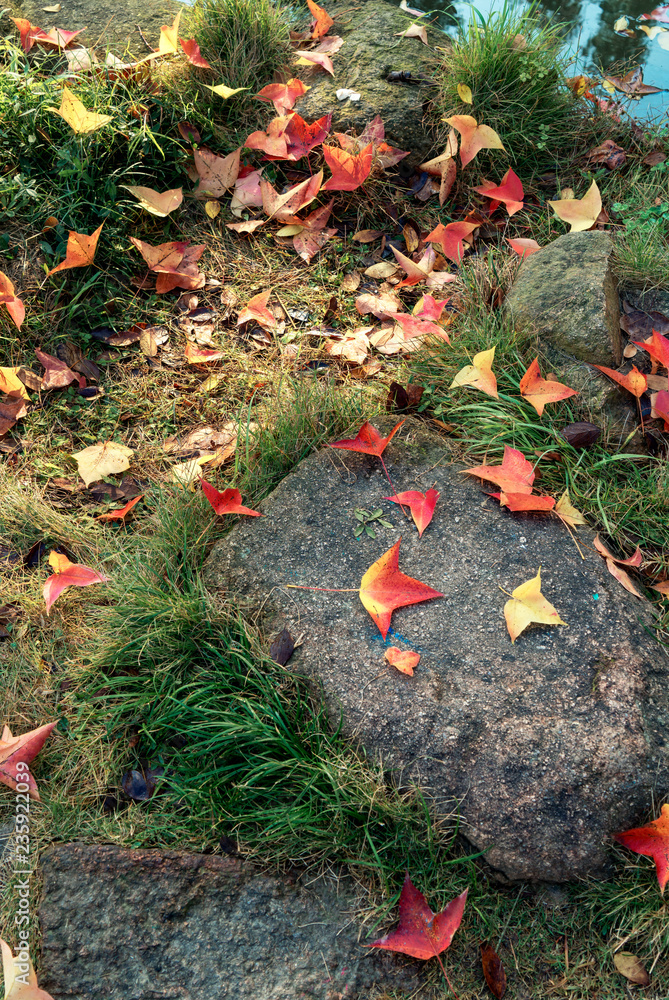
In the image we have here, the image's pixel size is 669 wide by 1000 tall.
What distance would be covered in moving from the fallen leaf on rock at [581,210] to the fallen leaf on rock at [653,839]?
2.15 m

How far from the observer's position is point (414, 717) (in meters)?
1.76

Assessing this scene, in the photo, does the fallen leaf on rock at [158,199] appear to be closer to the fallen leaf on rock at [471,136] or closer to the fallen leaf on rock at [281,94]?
the fallen leaf on rock at [281,94]

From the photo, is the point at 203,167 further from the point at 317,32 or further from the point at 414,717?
the point at 414,717

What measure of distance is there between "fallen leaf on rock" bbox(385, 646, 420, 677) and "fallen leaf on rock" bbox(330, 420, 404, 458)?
2.02ft

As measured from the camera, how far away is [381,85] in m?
3.08

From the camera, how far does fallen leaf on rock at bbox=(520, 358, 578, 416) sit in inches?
85.6

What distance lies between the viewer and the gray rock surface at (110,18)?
3127 millimetres

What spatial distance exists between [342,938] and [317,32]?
358 centimetres

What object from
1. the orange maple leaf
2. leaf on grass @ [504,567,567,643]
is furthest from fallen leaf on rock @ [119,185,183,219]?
leaf on grass @ [504,567,567,643]

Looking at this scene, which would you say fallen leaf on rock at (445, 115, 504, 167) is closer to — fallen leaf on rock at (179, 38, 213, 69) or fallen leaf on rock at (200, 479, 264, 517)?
fallen leaf on rock at (179, 38, 213, 69)

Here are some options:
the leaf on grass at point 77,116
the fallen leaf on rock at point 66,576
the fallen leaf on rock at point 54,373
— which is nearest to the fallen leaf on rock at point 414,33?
the leaf on grass at point 77,116

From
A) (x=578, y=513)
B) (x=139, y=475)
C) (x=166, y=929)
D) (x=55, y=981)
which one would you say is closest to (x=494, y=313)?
(x=578, y=513)

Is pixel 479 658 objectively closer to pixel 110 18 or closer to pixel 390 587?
pixel 390 587

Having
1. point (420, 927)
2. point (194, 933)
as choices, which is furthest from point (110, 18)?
point (420, 927)
